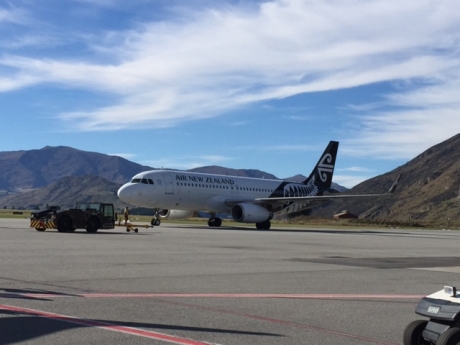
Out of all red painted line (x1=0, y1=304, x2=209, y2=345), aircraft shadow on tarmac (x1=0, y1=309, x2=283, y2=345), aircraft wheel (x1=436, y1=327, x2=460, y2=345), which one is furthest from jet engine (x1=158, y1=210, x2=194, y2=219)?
aircraft wheel (x1=436, y1=327, x2=460, y2=345)

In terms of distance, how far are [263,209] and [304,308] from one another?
129 ft

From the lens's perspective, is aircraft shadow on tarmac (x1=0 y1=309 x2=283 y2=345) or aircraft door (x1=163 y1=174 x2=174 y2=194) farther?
aircraft door (x1=163 y1=174 x2=174 y2=194)

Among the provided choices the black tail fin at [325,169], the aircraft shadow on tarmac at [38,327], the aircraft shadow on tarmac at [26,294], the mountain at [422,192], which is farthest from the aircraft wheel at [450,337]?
the mountain at [422,192]

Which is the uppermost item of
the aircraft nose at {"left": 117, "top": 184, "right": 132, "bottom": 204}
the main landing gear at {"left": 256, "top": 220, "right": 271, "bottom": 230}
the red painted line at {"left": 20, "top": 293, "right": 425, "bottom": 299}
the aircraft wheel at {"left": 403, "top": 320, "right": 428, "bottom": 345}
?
the aircraft nose at {"left": 117, "top": 184, "right": 132, "bottom": 204}

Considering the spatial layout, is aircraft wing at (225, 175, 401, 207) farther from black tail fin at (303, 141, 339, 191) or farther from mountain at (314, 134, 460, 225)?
mountain at (314, 134, 460, 225)

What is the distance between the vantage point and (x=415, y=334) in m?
6.77

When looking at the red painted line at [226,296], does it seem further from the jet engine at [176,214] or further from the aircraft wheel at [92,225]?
the jet engine at [176,214]

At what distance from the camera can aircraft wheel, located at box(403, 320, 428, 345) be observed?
675cm

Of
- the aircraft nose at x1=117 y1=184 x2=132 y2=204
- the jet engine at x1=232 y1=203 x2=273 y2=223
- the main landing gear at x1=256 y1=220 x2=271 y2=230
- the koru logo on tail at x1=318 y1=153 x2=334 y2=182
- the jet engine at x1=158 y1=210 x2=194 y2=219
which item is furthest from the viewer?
the koru logo on tail at x1=318 y1=153 x2=334 y2=182

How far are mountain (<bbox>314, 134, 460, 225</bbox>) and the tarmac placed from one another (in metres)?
87.2

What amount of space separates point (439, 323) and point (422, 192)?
462 ft

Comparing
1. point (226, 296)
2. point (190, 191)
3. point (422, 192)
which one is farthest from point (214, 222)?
point (422, 192)

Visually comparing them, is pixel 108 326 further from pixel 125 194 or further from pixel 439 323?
pixel 125 194

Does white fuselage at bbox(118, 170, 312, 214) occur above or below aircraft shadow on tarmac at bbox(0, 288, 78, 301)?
above
